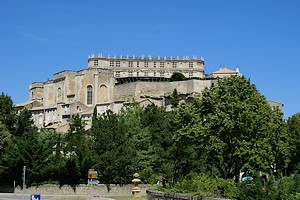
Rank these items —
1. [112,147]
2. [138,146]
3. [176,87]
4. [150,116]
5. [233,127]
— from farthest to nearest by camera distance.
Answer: [176,87], [150,116], [138,146], [112,147], [233,127]

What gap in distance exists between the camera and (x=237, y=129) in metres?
39.1

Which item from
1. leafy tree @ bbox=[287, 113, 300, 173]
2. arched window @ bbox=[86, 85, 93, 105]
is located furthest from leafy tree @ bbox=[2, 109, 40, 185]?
arched window @ bbox=[86, 85, 93, 105]

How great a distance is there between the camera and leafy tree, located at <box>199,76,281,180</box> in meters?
38.5

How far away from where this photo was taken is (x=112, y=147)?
52.4 m

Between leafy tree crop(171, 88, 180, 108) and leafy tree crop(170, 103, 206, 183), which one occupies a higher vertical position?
leafy tree crop(171, 88, 180, 108)

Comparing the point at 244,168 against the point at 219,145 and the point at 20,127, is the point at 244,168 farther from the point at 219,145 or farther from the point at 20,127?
the point at 20,127

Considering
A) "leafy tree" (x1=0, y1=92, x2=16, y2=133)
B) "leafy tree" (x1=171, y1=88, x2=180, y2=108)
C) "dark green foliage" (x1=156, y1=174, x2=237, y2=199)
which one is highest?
"leafy tree" (x1=171, y1=88, x2=180, y2=108)

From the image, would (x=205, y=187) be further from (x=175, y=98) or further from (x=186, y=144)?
(x=175, y=98)

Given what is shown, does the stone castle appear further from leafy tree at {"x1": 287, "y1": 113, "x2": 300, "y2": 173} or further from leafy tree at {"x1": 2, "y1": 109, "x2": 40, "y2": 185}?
leafy tree at {"x1": 2, "y1": 109, "x2": 40, "y2": 185}

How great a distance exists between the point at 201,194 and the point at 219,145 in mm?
16231

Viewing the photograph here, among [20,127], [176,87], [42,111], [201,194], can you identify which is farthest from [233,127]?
[42,111]

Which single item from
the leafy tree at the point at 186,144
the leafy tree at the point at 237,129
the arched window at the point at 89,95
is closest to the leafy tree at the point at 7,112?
the leafy tree at the point at 186,144

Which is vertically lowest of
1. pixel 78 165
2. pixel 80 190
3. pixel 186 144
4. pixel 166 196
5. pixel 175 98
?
pixel 80 190

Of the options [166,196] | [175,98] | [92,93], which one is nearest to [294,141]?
[166,196]
